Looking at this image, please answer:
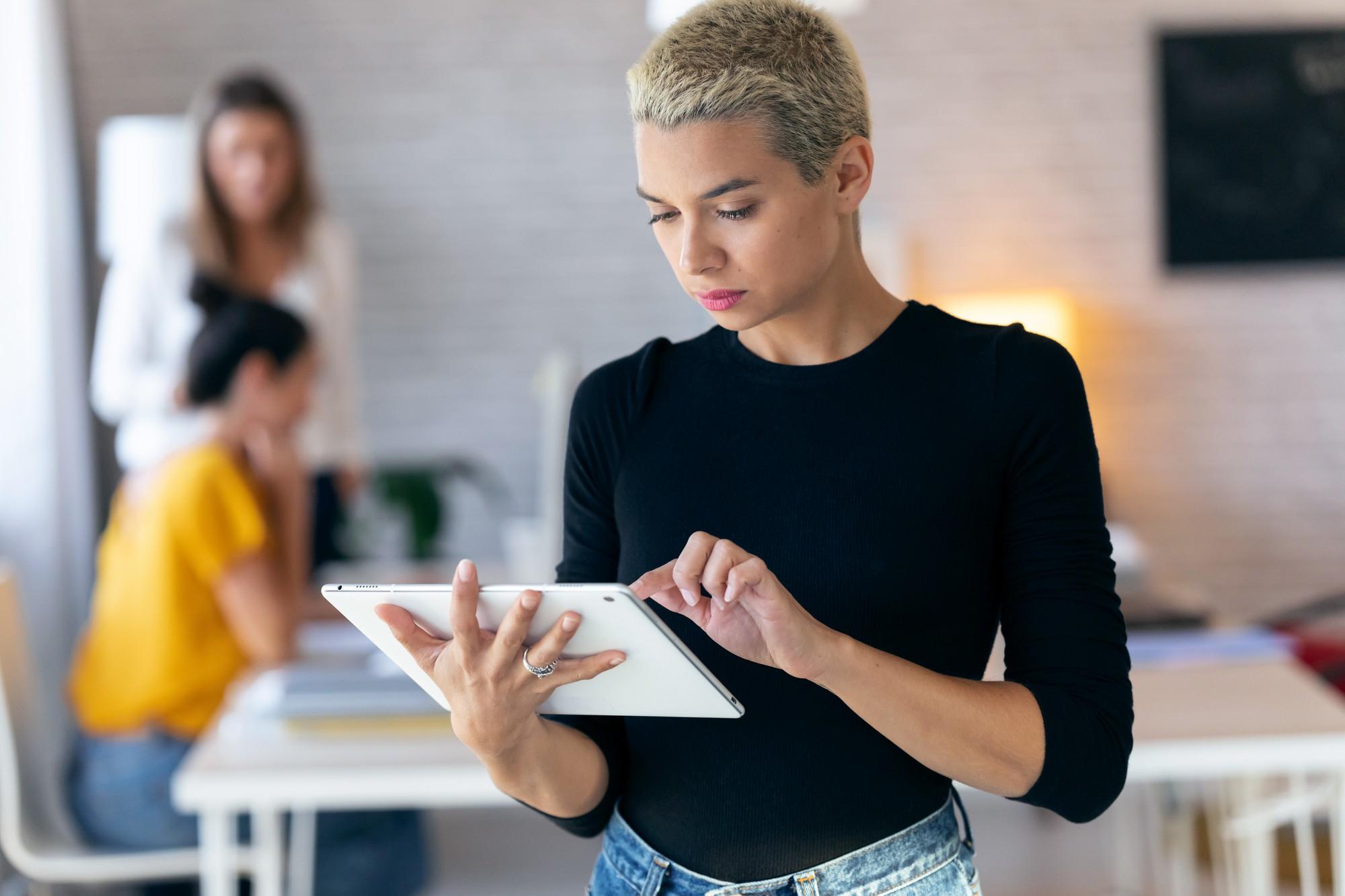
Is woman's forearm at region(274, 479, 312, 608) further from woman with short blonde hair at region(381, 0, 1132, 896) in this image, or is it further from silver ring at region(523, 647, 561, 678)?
silver ring at region(523, 647, 561, 678)

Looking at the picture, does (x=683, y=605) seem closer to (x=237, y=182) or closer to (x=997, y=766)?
(x=997, y=766)

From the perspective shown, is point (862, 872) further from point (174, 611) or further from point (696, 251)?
point (174, 611)

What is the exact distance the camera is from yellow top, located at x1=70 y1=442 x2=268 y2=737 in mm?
2186

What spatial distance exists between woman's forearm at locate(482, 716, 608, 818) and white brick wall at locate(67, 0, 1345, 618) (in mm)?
3208

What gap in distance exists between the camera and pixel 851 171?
0.98 metres

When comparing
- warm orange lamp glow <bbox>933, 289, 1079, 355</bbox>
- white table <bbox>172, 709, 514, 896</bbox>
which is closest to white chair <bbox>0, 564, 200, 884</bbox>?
white table <bbox>172, 709, 514, 896</bbox>

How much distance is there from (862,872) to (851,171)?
51cm

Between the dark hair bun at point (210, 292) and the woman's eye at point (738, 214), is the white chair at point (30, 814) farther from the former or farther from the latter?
the woman's eye at point (738, 214)

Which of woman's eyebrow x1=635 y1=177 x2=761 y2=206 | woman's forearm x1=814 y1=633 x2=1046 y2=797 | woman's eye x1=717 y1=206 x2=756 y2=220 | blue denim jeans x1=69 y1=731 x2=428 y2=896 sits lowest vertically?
blue denim jeans x1=69 y1=731 x2=428 y2=896

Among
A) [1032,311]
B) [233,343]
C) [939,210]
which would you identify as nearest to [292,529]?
[233,343]

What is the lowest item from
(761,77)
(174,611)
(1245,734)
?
(1245,734)

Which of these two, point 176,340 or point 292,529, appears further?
point 176,340

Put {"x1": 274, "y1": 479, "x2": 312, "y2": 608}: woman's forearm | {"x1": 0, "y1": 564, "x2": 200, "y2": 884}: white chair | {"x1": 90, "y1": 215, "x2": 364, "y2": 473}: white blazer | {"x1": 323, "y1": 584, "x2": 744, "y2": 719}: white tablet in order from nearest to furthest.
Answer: {"x1": 323, "y1": 584, "x2": 744, "y2": 719}: white tablet
{"x1": 0, "y1": 564, "x2": 200, "y2": 884}: white chair
{"x1": 274, "y1": 479, "x2": 312, "y2": 608}: woman's forearm
{"x1": 90, "y1": 215, "x2": 364, "y2": 473}: white blazer

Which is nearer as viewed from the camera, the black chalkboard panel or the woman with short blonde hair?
the woman with short blonde hair
